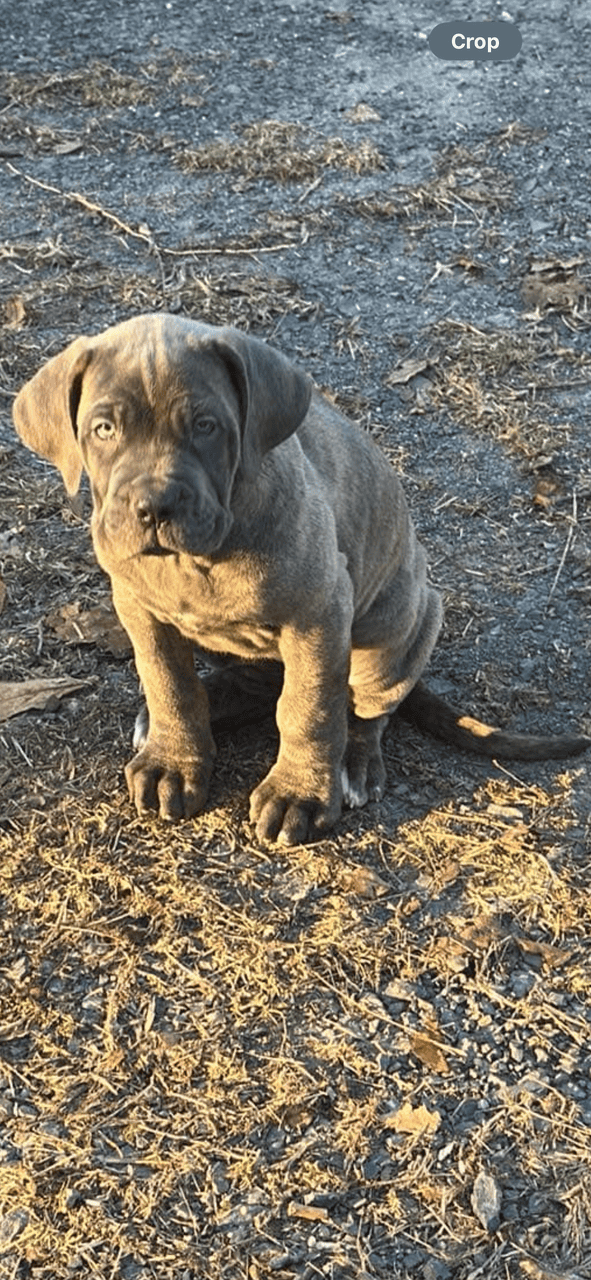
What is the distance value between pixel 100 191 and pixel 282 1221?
7.03m

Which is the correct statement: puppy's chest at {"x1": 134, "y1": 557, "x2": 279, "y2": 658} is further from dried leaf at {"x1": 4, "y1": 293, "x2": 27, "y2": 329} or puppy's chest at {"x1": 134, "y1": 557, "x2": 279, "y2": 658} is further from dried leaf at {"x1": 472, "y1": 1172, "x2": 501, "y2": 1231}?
dried leaf at {"x1": 4, "y1": 293, "x2": 27, "y2": 329}

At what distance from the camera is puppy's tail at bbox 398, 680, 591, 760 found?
5.17m

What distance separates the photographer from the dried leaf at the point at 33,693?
5.49 m

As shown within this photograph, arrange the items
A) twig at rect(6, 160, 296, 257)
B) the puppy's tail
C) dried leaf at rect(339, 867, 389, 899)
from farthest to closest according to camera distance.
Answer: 1. twig at rect(6, 160, 296, 257)
2. the puppy's tail
3. dried leaf at rect(339, 867, 389, 899)

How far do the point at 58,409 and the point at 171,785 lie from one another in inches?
56.4

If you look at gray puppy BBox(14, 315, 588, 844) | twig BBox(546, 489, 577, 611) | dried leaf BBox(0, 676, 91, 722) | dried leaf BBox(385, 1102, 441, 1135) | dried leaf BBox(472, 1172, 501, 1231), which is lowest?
twig BBox(546, 489, 577, 611)

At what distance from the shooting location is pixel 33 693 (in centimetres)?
555

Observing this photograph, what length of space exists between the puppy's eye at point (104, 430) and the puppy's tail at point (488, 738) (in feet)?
6.08

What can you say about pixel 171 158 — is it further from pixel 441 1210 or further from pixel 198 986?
pixel 441 1210

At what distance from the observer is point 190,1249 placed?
146 inches

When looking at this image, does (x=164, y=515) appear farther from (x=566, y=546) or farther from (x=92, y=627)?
(x=566, y=546)

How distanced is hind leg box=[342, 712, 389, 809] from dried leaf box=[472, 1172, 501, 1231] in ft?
4.86

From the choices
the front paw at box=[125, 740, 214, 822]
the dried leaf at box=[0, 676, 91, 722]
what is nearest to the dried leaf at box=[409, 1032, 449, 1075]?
the front paw at box=[125, 740, 214, 822]

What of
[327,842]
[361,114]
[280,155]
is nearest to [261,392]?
[327,842]
